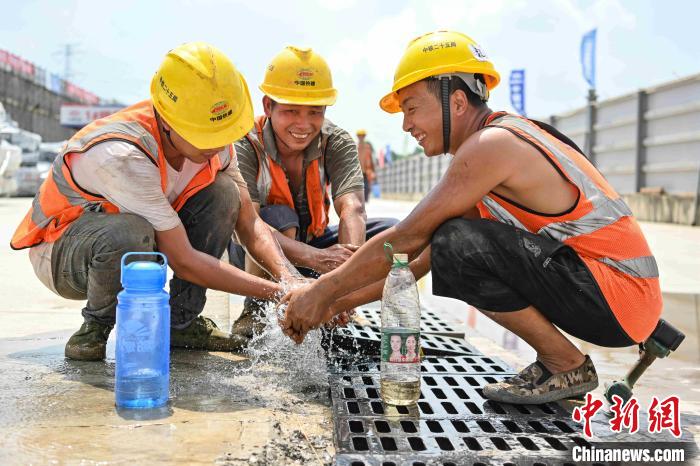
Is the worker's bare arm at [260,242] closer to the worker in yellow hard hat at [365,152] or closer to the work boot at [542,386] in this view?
the work boot at [542,386]

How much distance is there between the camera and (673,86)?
13.4 m

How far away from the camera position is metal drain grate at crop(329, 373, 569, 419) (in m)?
2.57

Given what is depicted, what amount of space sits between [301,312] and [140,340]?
74 centimetres

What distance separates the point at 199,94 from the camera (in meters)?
2.94

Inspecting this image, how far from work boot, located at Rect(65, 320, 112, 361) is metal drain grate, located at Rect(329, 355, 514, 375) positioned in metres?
1.11

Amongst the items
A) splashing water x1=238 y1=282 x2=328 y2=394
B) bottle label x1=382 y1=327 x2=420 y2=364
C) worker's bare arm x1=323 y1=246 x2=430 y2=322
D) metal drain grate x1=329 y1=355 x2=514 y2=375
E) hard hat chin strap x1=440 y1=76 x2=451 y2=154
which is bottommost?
metal drain grate x1=329 y1=355 x2=514 y2=375

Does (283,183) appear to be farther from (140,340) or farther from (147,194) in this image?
(140,340)

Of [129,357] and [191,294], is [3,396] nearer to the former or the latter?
[129,357]

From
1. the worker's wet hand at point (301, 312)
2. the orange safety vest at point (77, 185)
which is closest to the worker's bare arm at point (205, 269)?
the worker's wet hand at point (301, 312)

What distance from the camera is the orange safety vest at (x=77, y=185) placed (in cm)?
300

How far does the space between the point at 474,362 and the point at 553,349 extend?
72 centimetres

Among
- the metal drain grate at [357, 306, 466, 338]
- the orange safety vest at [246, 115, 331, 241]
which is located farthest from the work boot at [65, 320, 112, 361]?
the metal drain grate at [357, 306, 466, 338]

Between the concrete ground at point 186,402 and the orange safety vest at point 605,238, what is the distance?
0.48m

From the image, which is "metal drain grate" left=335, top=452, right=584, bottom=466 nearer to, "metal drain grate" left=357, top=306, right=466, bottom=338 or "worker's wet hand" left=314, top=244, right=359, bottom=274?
"worker's wet hand" left=314, top=244, right=359, bottom=274
